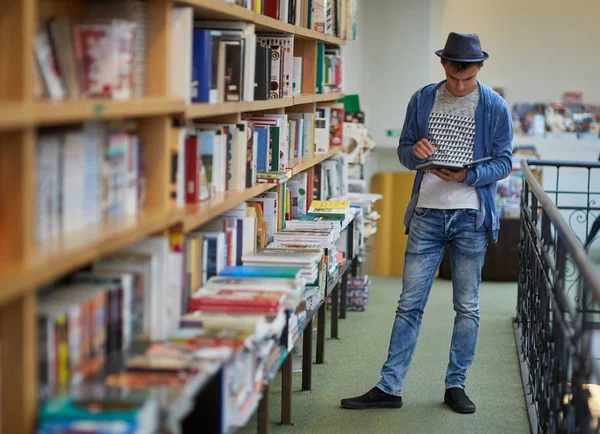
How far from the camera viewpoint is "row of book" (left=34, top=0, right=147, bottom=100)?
88.3 inches

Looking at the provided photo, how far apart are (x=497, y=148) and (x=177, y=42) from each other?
5.96 feet

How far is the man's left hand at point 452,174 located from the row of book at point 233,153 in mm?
729

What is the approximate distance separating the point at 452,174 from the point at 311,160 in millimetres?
1413

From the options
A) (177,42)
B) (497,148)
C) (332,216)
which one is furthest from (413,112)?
(177,42)

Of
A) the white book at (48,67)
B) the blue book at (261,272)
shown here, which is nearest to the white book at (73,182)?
the white book at (48,67)

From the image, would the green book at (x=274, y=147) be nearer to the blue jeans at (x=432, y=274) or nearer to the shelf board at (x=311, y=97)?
the shelf board at (x=311, y=97)

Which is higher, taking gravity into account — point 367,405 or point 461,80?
point 461,80

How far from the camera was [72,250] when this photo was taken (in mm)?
2057

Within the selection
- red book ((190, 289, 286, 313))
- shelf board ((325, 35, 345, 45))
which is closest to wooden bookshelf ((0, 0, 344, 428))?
red book ((190, 289, 286, 313))

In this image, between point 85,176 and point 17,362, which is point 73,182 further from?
point 17,362

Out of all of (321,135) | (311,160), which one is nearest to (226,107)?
(311,160)

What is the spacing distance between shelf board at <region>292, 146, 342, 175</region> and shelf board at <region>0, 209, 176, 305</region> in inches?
89.9

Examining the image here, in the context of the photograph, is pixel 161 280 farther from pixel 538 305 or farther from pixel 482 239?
pixel 538 305

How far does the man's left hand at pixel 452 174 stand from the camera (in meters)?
4.08
